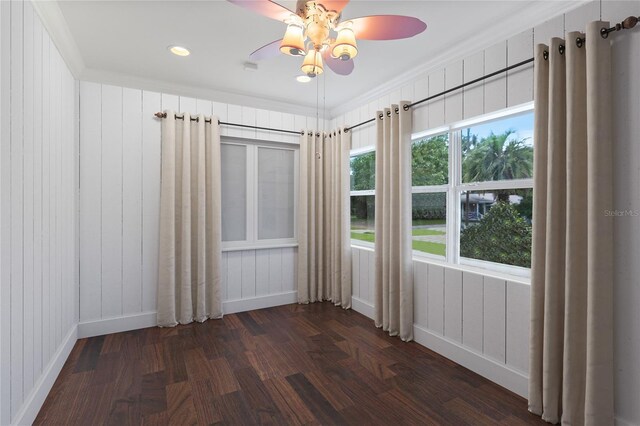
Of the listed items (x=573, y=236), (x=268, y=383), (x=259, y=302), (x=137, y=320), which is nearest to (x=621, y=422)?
(x=573, y=236)

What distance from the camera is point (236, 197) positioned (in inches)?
146

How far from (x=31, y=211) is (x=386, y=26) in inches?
90.8

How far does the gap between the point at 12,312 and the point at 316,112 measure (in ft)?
12.0

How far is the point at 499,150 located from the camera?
7.66 ft

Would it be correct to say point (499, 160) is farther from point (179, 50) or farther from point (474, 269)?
point (179, 50)

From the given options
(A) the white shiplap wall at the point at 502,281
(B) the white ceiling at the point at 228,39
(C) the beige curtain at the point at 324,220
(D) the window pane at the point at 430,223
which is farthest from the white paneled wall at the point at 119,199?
(D) the window pane at the point at 430,223

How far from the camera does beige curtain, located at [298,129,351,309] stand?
3.73m

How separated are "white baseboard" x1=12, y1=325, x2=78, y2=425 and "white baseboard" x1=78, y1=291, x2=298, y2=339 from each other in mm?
272

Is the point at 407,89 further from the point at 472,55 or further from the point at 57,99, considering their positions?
the point at 57,99

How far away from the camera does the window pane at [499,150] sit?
7.11ft

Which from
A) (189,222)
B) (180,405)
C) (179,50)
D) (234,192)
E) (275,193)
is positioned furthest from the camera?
(275,193)

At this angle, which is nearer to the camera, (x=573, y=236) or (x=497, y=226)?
(x=573, y=236)

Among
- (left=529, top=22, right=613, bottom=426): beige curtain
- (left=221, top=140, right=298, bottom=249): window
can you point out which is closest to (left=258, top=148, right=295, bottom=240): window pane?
(left=221, top=140, right=298, bottom=249): window

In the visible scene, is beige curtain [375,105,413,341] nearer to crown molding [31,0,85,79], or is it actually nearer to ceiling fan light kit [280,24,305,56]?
ceiling fan light kit [280,24,305,56]
